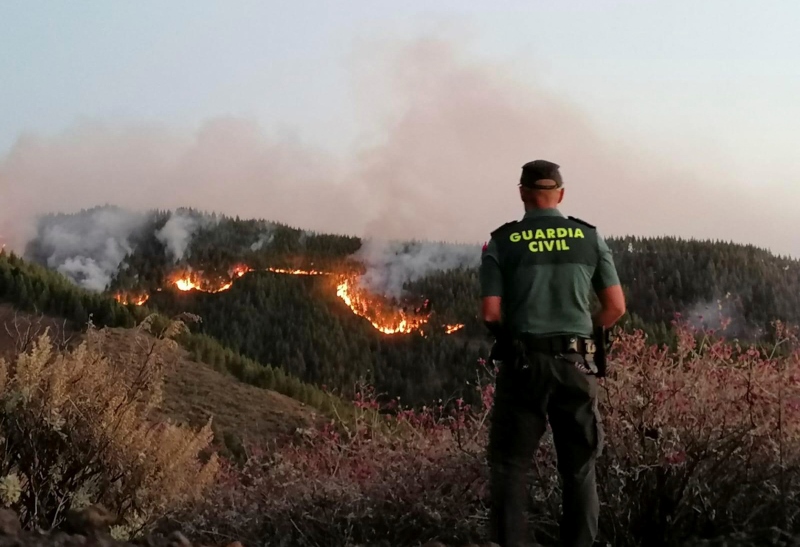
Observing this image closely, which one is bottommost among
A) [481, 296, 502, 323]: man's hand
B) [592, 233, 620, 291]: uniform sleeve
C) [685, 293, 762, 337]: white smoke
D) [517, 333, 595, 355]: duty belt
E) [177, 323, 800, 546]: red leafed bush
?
[177, 323, 800, 546]: red leafed bush

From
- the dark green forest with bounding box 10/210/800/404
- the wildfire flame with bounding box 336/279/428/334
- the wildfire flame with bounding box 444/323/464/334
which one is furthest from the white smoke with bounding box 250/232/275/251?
the wildfire flame with bounding box 444/323/464/334

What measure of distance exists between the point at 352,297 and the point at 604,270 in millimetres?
111962

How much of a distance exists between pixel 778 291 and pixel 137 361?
266ft

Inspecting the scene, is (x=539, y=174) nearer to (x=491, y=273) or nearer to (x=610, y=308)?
(x=491, y=273)

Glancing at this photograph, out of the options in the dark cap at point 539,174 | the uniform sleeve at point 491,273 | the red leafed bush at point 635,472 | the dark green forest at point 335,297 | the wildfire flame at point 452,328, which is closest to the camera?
the uniform sleeve at point 491,273

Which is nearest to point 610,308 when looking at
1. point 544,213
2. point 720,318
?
point 544,213

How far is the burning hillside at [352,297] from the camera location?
96.9 metres

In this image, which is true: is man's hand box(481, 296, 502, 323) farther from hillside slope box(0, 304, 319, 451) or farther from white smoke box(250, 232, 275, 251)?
white smoke box(250, 232, 275, 251)

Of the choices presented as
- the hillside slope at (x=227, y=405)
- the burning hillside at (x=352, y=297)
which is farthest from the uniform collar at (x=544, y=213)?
the burning hillside at (x=352, y=297)

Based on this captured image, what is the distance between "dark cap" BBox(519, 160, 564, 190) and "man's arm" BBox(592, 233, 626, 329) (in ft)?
1.18

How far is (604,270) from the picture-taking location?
4.11 meters

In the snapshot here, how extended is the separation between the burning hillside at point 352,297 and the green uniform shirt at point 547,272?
84711 millimetres

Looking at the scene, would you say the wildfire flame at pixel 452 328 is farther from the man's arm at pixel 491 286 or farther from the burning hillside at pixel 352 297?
the man's arm at pixel 491 286

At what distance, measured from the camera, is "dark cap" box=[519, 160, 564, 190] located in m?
4.18
